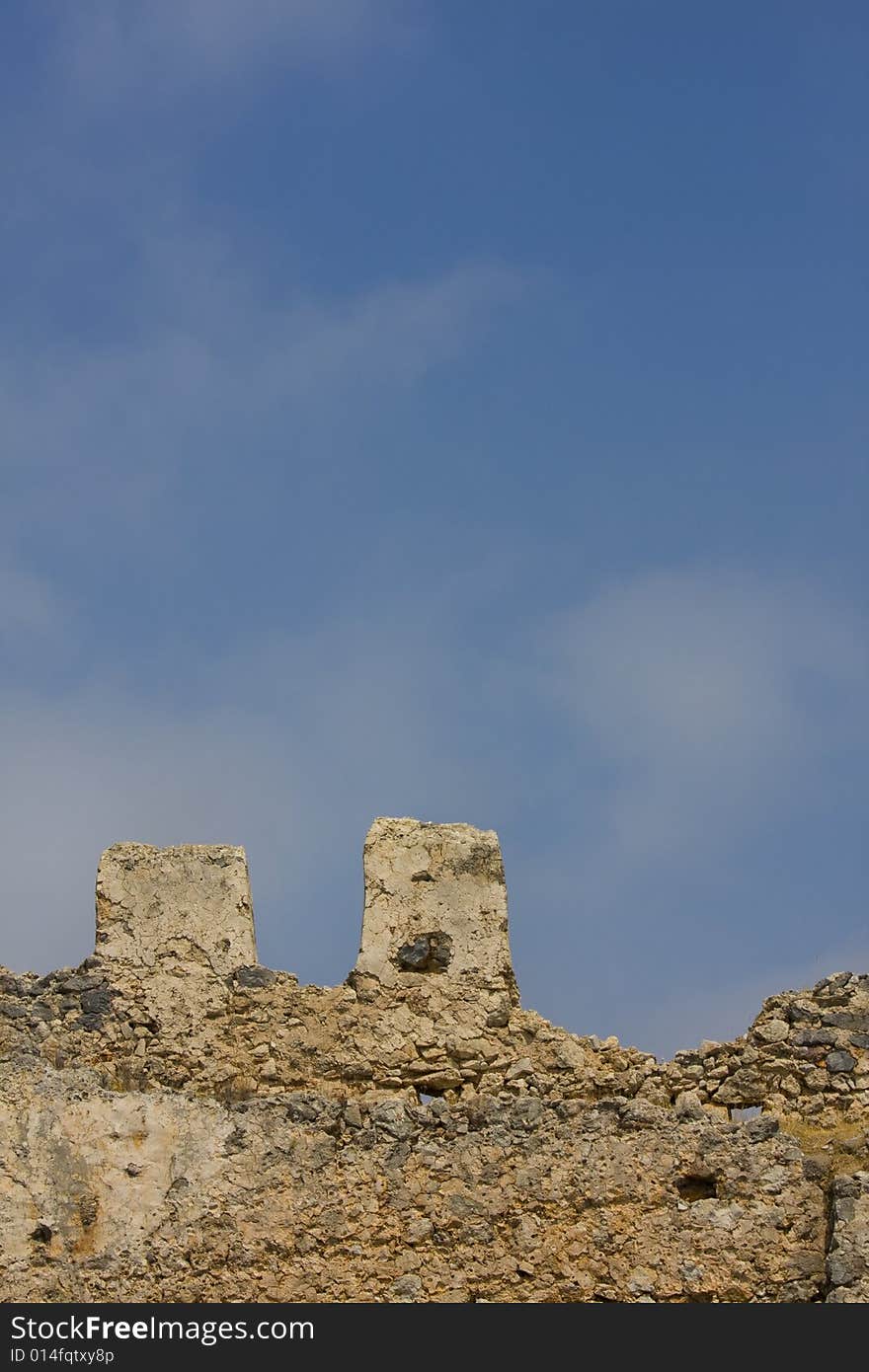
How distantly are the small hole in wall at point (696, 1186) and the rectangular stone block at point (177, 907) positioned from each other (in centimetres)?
326

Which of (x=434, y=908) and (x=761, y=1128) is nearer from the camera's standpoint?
(x=761, y=1128)

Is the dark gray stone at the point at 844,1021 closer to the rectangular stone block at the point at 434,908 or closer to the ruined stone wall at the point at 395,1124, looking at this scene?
the ruined stone wall at the point at 395,1124

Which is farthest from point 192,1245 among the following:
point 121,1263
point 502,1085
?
point 502,1085

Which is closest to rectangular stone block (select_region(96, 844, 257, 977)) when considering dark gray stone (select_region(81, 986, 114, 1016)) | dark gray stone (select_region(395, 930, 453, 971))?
dark gray stone (select_region(81, 986, 114, 1016))

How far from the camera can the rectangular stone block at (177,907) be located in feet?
51.1

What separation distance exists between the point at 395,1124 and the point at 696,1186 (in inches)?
77.1

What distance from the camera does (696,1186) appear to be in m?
14.6

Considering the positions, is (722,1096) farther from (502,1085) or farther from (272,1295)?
(272,1295)

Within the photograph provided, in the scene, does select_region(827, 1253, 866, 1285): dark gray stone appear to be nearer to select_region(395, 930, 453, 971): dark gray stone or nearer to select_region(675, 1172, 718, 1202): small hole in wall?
select_region(675, 1172, 718, 1202): small hole in wall

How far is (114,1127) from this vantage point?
14.6m

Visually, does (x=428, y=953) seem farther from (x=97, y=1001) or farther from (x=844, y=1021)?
(x=844, y=1021)

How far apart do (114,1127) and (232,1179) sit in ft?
2.72

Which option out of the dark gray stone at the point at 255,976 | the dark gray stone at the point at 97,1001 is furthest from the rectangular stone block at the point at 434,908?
the dark gray stone at the point at 97,1001

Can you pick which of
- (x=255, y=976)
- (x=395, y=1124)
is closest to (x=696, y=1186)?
(x=395, y=1124)
